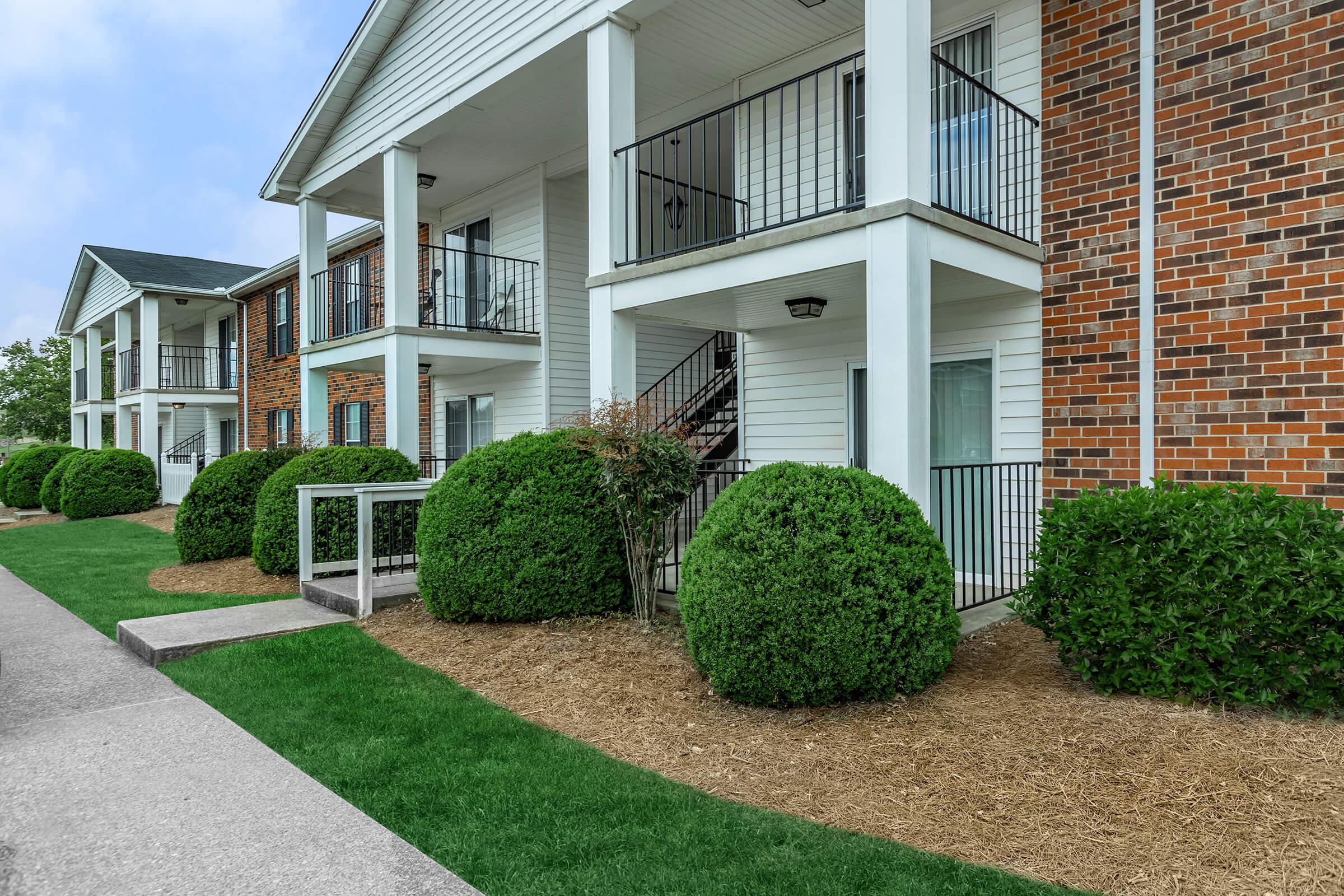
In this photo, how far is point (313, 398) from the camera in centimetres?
1359

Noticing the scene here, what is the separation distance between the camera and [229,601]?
832 centimetres

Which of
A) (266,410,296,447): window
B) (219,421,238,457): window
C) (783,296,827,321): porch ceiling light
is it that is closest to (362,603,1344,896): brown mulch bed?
(783,296,827,321): porch ceiling light

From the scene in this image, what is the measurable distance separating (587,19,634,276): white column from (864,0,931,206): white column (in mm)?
2883

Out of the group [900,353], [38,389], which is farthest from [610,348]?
[38,389]

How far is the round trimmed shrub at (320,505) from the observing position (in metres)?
9.00

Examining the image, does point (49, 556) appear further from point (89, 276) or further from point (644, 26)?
point (89, 276)

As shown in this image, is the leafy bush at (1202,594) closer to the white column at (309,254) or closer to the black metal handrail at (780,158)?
the black metal handrail at (780,158)

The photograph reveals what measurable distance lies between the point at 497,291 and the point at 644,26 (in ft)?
20.3

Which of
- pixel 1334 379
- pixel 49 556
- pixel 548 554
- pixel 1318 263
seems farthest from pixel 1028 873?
Result: pixel 49 556

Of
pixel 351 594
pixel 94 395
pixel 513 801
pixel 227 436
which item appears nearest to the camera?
pixel 513 801

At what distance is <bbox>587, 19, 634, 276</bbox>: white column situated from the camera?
25.7 ft

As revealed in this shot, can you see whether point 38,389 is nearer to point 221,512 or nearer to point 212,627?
point 221,512

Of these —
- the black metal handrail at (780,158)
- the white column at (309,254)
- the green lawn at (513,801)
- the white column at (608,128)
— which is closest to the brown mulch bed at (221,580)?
the green lawn at (513,801)

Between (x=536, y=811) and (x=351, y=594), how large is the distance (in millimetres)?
4851
